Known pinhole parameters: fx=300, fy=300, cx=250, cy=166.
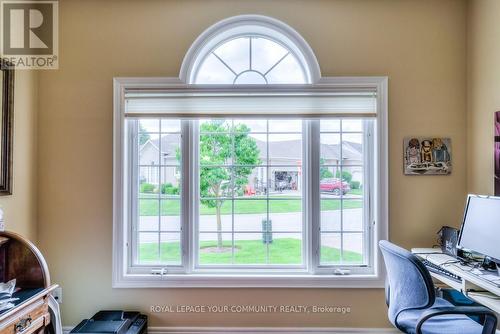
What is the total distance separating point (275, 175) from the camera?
2496mm

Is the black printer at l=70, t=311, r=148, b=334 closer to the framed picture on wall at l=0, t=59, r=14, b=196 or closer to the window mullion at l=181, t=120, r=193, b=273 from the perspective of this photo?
the window mullion at l=181, t=120, r=193, b=273

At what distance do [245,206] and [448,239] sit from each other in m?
1.52

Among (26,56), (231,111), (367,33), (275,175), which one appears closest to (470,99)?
(367,33)

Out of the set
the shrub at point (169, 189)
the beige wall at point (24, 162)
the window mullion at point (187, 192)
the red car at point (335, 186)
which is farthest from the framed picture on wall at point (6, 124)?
the red car at point (335, 186)

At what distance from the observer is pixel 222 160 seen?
2.49 m

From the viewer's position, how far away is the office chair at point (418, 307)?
1511 millimetres

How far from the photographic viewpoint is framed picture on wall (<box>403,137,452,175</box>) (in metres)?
2.35

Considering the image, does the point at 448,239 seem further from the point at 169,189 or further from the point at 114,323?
the point at 114,323

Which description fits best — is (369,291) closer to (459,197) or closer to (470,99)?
(459,197)

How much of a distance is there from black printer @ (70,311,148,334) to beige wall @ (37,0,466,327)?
0.31ft

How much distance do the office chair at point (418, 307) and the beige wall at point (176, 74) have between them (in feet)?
1.98

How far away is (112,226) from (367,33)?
254cm

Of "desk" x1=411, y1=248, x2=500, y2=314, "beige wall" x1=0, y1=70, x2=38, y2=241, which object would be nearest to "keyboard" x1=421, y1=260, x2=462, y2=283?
"desk" x1=411, y1=248, x2=500, y2=314

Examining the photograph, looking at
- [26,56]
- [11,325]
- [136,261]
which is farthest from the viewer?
[136,261]
